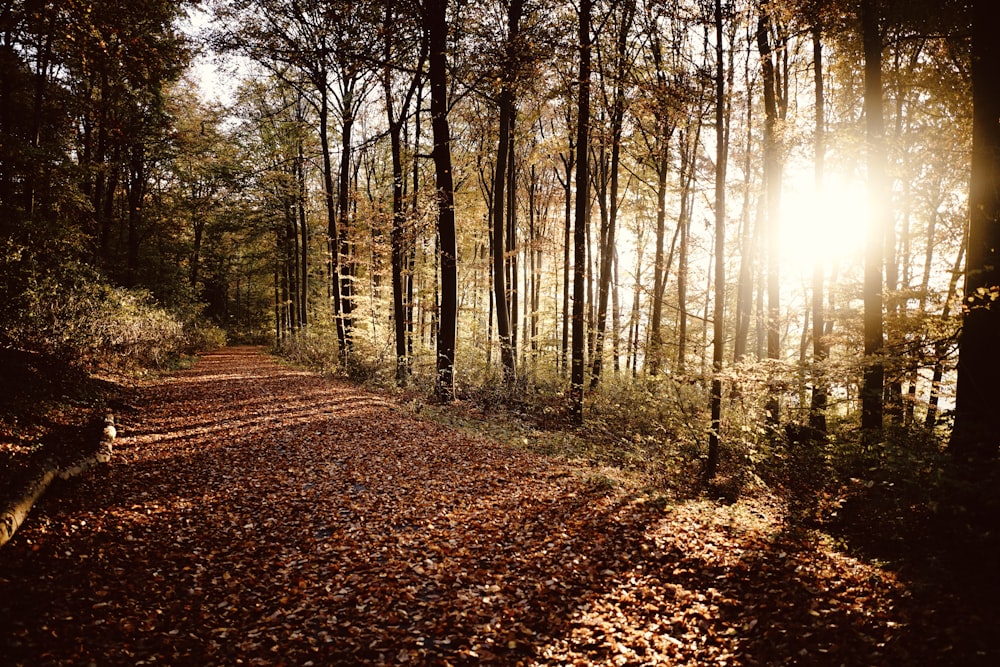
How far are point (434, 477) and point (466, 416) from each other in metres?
4.60

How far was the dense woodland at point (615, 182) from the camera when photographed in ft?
24.7

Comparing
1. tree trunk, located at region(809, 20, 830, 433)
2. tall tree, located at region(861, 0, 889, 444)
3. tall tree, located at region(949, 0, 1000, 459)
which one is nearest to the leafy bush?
tall tree, located at region(949, 0, 1000, 459)

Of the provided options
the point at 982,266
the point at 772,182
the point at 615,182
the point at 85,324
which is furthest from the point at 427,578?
the point at 615,182

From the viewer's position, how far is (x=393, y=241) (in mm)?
14477

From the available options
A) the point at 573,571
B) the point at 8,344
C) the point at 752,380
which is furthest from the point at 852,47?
the point at 8,344

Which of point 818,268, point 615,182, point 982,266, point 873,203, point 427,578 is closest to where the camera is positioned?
point 427,578

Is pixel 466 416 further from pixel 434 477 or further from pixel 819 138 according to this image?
pixel 819 138

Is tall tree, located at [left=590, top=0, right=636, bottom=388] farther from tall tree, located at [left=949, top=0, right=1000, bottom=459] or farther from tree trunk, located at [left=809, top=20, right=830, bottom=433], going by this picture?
tall tree, located at [left=949, top=0, right=1000, bottom=459]

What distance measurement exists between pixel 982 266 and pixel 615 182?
11729mm

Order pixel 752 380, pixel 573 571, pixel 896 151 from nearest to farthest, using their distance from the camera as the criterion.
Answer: pixel 573 571, pixel 752 380, pixel 896 151

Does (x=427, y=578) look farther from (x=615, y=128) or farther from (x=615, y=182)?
(x=615, y=182)

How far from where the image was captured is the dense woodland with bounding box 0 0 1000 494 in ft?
24.7

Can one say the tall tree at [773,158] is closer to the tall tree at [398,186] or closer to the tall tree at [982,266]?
the tall tree at [982,266]

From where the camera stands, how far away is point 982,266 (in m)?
5.25
